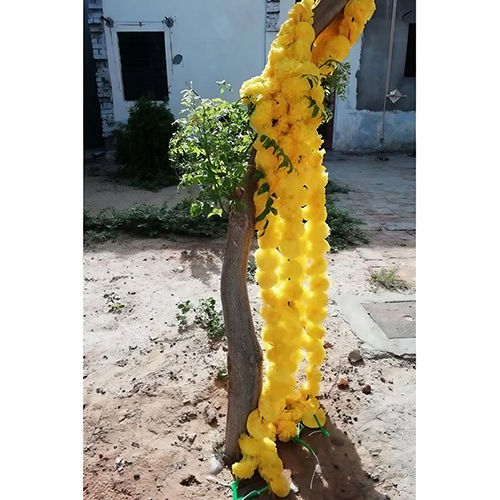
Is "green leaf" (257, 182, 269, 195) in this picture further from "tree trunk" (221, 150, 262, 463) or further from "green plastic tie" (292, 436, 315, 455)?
"green plastic tie" (292, 436, 315, 455)

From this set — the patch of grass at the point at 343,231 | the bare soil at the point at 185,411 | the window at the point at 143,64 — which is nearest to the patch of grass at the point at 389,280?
the bare soil at the point at 185,411

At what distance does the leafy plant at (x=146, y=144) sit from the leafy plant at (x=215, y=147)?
6.21m

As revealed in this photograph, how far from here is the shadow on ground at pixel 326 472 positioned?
6.98 feet

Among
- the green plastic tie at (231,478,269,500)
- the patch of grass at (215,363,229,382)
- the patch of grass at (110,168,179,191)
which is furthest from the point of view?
the patch of grass at (110,168,179,191)

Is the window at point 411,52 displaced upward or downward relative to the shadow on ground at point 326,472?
upward

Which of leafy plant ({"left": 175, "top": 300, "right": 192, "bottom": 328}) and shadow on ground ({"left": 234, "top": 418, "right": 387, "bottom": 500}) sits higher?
leafy plant ({"left": 175, "top": 300, "right": 192, "bottom": 328})

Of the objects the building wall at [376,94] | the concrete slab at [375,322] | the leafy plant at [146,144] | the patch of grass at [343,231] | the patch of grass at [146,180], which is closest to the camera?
the concrete slab at [375,322]

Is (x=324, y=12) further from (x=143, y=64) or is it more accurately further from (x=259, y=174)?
(x=143, y=64)

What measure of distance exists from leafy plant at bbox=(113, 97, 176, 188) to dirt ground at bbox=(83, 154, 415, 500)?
4138 millimetres

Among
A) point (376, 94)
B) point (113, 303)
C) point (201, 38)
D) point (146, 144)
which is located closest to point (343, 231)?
point (113, 303)

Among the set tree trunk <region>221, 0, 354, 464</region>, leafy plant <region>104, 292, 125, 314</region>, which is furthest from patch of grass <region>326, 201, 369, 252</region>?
tree trunk <region>221, 0, 354, 464</region>

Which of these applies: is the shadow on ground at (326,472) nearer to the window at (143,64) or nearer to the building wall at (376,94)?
the window at (143,64)

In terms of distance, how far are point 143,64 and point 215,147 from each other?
914 cm

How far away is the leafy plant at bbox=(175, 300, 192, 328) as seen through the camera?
3570 millimetres
